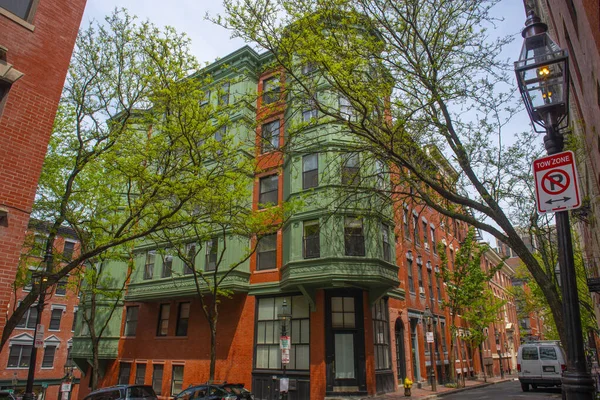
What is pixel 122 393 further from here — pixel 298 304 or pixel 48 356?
pixel 48 356

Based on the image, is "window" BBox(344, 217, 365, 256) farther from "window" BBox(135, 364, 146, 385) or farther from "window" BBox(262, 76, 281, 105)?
"window" BBox(135, 364, 146, 385)

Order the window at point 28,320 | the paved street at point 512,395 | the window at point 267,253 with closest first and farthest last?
1. the paved street at point 512,395
2. the window at point 267,253
3. the window at point 28,320

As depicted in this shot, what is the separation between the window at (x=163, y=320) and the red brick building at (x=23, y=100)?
61.8ft

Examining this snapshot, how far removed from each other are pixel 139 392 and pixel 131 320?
1526cm

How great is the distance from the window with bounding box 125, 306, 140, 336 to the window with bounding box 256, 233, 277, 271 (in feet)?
38.1

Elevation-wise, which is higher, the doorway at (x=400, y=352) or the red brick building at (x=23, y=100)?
the red brick building at (x=23, y=100)

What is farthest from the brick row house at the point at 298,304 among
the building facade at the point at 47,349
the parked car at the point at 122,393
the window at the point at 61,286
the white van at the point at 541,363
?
the building facade at the point at 47,349

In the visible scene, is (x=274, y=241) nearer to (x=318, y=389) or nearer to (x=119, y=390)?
(x=318, y=389)

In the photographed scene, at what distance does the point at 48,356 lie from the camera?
44.3m

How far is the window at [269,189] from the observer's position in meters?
24.0

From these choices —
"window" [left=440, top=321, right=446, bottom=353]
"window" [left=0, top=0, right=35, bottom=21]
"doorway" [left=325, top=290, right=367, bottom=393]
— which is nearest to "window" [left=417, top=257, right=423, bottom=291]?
"window" [left=440, top=321, right=446, bottom=353]

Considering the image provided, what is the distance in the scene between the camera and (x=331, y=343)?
19312 millimetres

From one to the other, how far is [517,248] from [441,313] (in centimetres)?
2447

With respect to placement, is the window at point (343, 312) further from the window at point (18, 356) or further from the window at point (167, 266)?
the window at point (18, 356)
